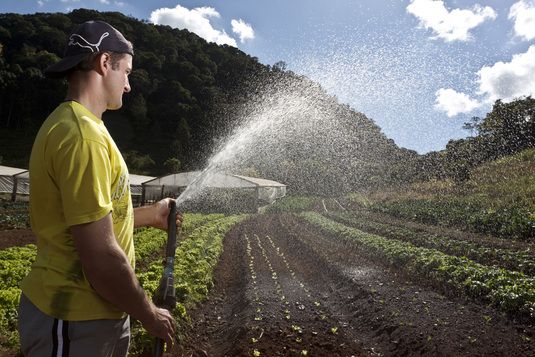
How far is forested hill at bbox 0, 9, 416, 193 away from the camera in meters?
71.6

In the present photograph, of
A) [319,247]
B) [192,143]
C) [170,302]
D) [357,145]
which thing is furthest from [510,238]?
[357,145]

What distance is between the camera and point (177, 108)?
86.1 metres

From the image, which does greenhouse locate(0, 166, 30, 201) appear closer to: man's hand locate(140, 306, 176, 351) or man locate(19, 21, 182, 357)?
man locate(19, 21, 182, 357)

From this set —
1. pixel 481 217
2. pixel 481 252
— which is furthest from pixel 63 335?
pixel 481 217

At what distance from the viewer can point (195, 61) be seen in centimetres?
10469

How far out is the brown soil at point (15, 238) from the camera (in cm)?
1360

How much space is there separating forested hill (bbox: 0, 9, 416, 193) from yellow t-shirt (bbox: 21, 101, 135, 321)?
5789cm

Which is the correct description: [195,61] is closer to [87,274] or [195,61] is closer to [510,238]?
[510,238]

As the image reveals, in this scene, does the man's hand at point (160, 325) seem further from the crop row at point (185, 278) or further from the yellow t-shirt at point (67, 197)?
the crop row at point (185, 278)

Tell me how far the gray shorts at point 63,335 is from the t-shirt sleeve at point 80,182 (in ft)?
1.52

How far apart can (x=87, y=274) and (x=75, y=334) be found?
29 cm

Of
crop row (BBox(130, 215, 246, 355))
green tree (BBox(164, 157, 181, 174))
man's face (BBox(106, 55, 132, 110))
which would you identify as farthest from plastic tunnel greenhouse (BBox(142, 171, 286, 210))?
man's face (BBox(106, 55, 132, 110))

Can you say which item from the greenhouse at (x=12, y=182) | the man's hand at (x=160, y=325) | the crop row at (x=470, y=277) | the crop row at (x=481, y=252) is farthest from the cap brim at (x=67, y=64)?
the greenhouse at (x=12, y=182)

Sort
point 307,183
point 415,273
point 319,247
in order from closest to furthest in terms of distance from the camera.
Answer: point 415,273
point 319,247
point 307,183
